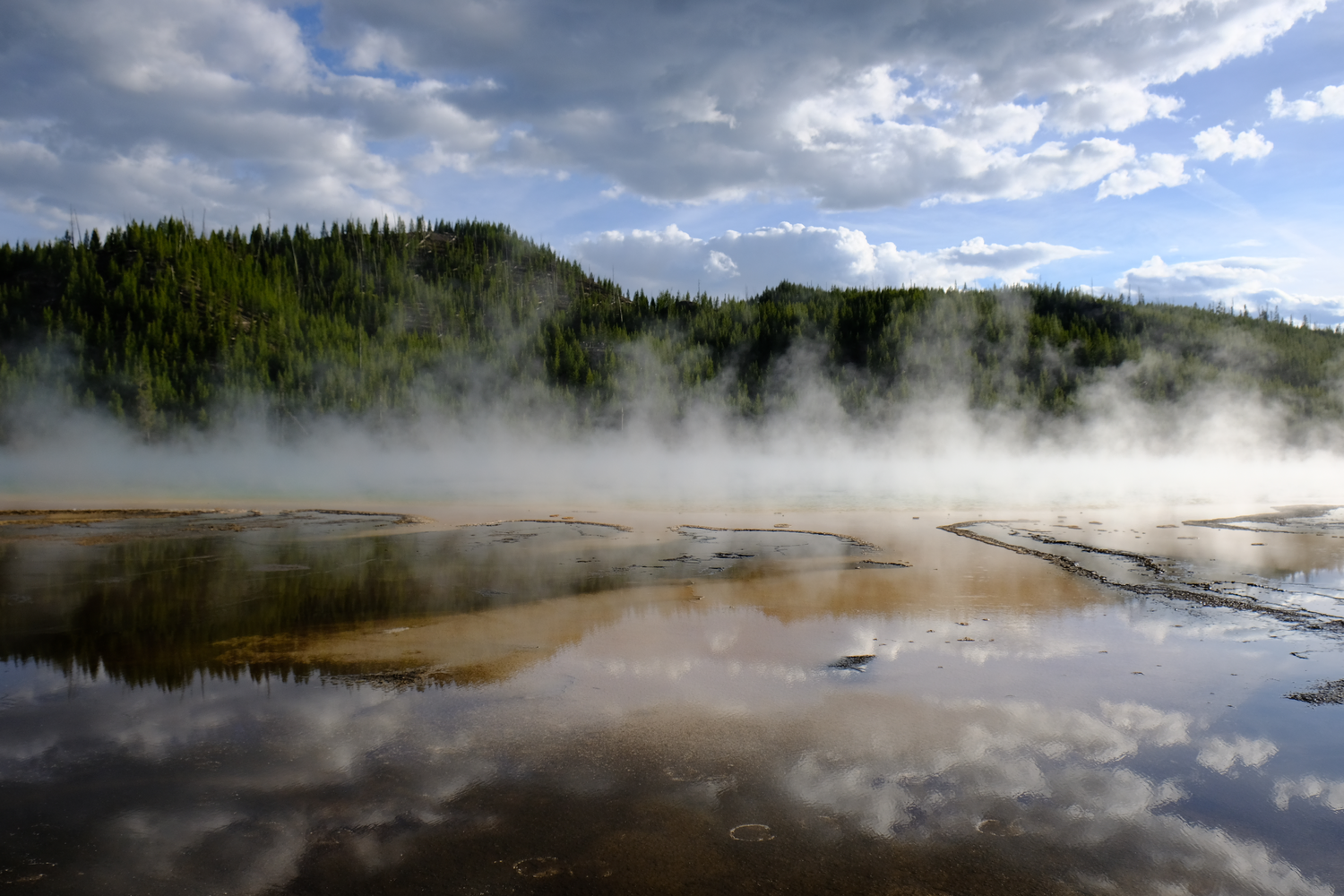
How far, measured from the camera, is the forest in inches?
2499

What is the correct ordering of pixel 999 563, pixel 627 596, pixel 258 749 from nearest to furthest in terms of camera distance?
pixel 258 749 → pixel 627 596 → pixel 999 563

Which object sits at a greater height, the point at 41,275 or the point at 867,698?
the point at 41,275

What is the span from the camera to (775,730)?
5645 mm

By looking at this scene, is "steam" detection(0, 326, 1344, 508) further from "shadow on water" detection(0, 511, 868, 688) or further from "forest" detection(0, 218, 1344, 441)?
"shadow on water" detection(0, 511, 868, 688)

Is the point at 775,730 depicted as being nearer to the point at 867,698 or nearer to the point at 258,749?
the point at 867,698

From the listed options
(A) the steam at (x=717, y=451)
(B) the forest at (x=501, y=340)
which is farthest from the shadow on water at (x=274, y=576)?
(B) the forest at (x=501, y=340)

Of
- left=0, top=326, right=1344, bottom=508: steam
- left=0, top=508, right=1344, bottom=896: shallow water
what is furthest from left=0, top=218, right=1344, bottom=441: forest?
left=0, top=508, right=1344, bottom=896: shallow water

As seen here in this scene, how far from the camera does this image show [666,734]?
5582mm

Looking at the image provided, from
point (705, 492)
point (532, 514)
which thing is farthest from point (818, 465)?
point (532, 514)

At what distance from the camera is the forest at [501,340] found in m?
63.5

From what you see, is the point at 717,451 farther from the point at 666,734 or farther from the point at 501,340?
the point at 666,734

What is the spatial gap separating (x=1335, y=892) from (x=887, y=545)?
35.2 ft

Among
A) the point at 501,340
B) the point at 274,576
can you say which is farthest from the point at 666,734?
the point at 501,340

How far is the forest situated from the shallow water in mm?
59670
